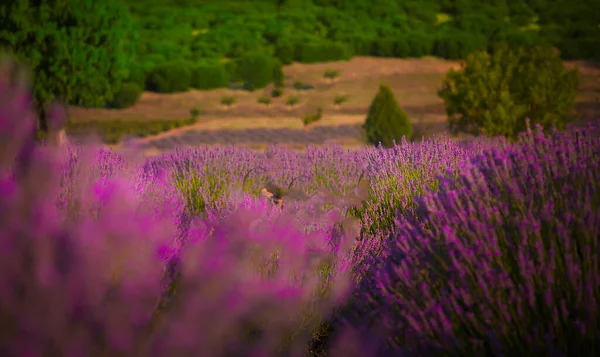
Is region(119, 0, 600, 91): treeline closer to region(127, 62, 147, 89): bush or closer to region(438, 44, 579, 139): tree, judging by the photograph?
region(127, 62, 147, 89): bush

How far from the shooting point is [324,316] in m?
3.19

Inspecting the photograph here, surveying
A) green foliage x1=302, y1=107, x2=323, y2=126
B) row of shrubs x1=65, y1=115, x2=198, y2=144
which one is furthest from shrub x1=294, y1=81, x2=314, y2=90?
row of shrubs x1=65, y1=115, x2=198, y2=144

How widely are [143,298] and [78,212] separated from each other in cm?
65

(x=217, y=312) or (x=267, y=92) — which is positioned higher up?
(x=217, y=312)

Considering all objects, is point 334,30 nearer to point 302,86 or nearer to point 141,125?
point 302,86

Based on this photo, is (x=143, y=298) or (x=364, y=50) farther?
(x=364, y=50)

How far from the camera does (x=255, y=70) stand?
3850cm

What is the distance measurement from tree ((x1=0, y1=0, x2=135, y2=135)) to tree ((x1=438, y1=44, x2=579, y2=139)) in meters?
11.1

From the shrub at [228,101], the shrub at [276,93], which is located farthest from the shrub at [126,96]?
the shrub at [276,93]

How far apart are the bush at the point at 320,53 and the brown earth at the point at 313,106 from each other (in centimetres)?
56

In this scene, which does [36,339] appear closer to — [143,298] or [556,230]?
[143,298]

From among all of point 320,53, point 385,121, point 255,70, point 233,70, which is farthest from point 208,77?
point 385,121

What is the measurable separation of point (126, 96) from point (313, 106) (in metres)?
11.8

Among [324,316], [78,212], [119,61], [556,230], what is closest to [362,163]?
[324,316]
